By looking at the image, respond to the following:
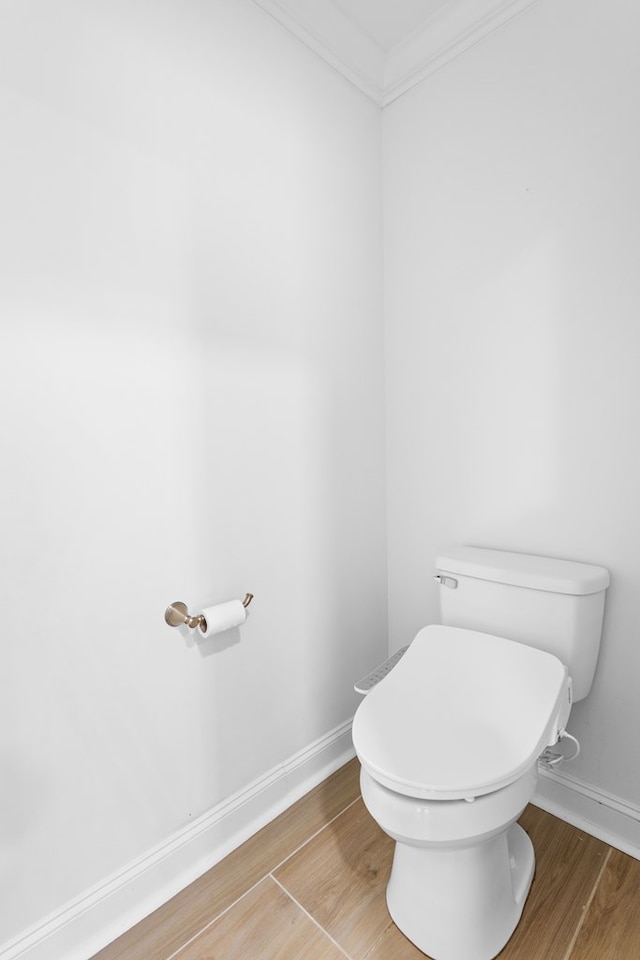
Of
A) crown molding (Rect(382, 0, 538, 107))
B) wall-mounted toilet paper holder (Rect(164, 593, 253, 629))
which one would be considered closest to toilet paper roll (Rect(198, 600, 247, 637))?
wall-mounted toilet paper holder (Rect(164, 593, 253, 629))

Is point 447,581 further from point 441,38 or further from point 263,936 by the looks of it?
point 441,38

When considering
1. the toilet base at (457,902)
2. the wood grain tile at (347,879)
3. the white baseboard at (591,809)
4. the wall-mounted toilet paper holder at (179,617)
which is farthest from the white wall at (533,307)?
the wall-mounted toilet paper holder at (179,617)

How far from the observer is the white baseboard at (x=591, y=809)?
4.13 feet

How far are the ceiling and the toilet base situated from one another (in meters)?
2.09

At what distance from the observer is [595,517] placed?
4.18 feet

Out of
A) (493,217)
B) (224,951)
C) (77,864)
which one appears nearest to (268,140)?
(493,217)

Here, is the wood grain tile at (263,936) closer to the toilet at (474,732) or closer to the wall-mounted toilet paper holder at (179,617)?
the toilet at (474,732)

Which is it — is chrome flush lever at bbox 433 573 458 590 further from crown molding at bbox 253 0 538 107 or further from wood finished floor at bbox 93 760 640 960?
crown molding at bbox 253 0 538 107

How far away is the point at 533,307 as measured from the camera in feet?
4.41

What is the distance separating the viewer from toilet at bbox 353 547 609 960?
34.8 inches

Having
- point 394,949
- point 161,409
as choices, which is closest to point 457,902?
point 394,949

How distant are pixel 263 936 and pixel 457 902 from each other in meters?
0.42

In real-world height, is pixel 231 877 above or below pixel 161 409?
below

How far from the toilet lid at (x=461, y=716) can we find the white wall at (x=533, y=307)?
0.33 m
